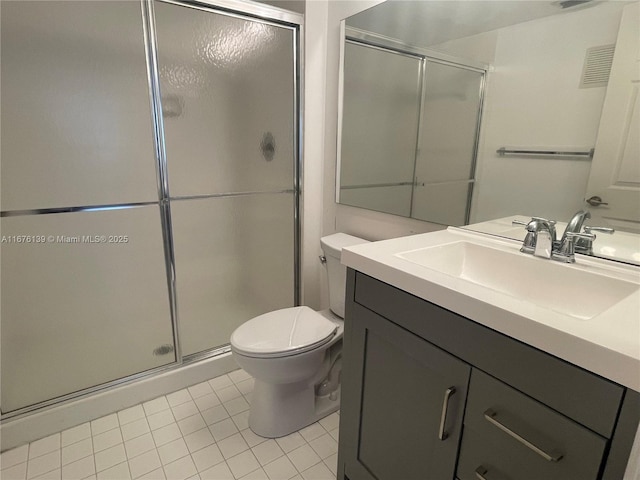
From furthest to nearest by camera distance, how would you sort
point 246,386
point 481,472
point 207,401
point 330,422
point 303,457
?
point 246,386, point 207,401, point 330,422, point 303,457, point 481,472

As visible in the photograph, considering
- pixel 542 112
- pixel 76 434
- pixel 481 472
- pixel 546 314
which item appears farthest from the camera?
pixel 76 434

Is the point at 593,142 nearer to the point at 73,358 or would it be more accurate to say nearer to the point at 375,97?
the point at 375,97

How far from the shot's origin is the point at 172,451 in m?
1.51

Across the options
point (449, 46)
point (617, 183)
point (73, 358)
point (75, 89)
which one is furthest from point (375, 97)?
point (73, 358)

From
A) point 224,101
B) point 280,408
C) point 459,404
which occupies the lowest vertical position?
point 280,408

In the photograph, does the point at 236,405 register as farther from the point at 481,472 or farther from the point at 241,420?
the point at 481,472

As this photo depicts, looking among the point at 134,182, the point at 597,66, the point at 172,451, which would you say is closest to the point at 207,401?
the point at 172,451

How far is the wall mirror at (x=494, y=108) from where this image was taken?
99 centimetres

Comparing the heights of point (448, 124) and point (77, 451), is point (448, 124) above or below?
above

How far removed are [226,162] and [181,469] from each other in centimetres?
137

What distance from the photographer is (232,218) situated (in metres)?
1.91

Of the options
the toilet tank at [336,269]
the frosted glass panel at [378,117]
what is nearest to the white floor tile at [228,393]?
the toilet tank at [336,269]

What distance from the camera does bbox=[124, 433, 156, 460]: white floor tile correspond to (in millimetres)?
1496

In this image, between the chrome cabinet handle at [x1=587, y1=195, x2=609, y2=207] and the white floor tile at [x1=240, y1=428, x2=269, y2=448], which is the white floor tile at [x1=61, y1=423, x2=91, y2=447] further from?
the chrome cabinet handle at [x1=587, y1=195, x2=609, y2=207]
